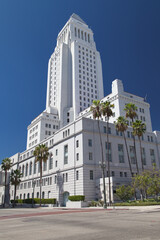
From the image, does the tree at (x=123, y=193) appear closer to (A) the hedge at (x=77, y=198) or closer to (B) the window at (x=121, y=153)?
(A) the hedge at (x=77, y=198)

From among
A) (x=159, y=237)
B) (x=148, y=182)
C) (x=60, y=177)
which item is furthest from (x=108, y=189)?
(x=159, y=237)

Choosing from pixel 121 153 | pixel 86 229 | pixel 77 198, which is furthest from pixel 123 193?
pixel 86 229

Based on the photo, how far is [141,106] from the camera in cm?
8306

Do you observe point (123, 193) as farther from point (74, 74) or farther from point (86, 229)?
point (74, 74)

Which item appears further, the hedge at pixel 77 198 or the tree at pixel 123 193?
the hedge at pixel 77 198

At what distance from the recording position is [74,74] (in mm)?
105625

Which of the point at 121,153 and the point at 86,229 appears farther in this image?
the point at 121,153

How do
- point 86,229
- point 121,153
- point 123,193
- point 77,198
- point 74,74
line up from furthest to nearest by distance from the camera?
point 74,74 → point 121,153 → point 77,198 → point 123,193 → point 86,229

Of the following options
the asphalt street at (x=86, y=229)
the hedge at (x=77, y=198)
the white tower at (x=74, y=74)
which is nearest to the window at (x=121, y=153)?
the hedge at (x=77, y=198)

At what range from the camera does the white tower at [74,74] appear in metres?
102

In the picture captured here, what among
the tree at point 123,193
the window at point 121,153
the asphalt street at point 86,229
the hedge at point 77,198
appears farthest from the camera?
the window at point 121,153

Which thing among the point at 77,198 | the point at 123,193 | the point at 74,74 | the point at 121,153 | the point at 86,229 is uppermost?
the point at 74,74

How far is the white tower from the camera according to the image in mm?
102500

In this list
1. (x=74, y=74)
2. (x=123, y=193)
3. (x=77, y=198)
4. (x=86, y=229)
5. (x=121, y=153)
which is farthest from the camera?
(x=74, y=74)
